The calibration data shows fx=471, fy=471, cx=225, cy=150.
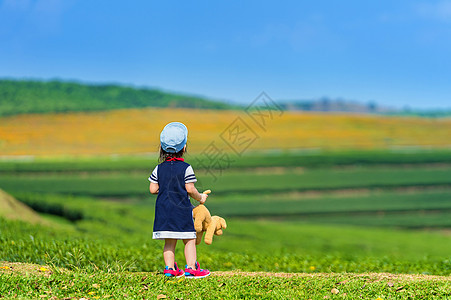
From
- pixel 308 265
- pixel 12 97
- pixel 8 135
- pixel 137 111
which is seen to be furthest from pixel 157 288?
pixel 12 97

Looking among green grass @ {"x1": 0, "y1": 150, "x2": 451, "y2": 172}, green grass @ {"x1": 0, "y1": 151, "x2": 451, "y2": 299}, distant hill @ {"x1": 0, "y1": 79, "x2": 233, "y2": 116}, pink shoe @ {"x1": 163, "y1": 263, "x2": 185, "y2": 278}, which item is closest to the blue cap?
green grass @ {"x1": 0, "y1": 151, "x2": 451, "y2": 299}

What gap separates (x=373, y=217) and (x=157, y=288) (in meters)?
17.1

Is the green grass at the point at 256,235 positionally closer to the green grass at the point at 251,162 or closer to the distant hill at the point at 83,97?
the green grass at the point at 251,162

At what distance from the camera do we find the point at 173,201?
4.28m

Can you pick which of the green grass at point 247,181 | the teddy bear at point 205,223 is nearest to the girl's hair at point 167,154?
the teddy bear at point 205,223

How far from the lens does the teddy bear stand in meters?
4.42

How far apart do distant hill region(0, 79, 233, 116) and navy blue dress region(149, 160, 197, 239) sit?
48.1 meters

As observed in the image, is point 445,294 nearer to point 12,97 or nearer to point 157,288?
point 157,288

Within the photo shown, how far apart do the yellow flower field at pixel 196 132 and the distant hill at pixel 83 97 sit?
925 centimetres

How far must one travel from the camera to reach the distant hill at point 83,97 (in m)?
53.5

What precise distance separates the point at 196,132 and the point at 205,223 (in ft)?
123

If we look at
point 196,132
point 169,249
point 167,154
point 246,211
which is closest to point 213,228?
point 169,249

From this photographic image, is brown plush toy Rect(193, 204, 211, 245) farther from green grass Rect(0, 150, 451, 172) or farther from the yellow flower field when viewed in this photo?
the yellow flower field

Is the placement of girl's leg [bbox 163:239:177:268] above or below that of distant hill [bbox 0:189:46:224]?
above
